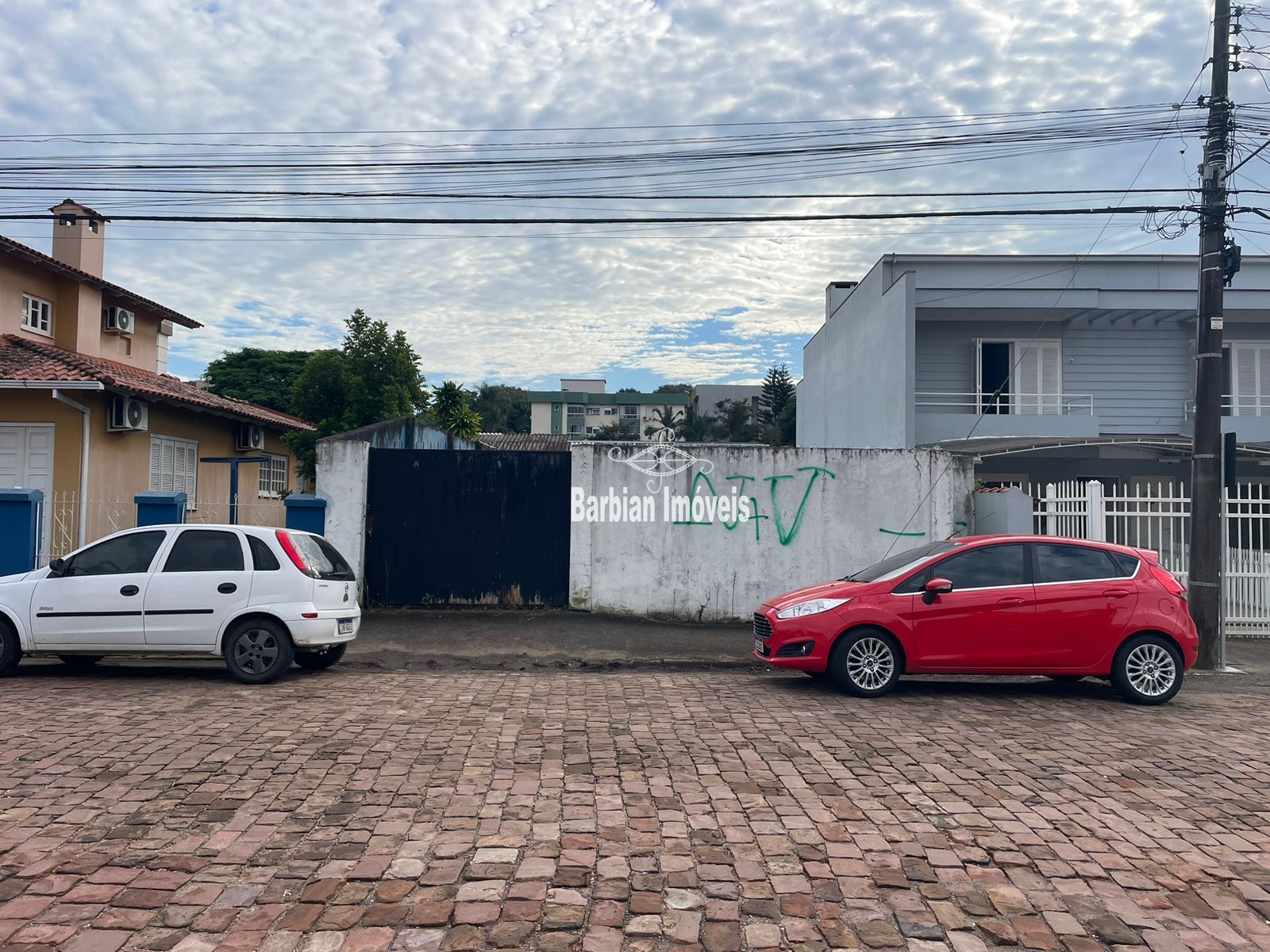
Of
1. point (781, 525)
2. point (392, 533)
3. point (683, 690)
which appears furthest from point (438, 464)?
point (683, 690)

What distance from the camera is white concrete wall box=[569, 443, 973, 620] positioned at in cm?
1273

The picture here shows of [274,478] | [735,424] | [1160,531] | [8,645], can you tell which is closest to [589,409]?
[735,424]

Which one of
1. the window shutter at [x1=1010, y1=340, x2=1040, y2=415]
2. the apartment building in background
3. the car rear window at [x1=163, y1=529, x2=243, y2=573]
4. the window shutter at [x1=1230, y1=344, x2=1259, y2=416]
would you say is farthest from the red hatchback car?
the apartment building in background

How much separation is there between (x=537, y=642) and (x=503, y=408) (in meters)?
63.1

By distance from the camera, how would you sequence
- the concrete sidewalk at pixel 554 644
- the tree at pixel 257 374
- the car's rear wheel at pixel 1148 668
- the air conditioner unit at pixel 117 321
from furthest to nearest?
the tree at pixel 257 374
the air conditioner unit at pixel 117 321
the concrete sidewalk at pixel 554 644
the car's rear wheel at pixel 1148 668

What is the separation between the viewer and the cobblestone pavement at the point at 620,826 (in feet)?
12.6

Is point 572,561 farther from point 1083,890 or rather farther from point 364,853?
point 1083,890

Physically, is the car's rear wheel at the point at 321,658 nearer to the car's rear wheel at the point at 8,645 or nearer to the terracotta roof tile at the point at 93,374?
the car's rear wheel at the point at 8,645

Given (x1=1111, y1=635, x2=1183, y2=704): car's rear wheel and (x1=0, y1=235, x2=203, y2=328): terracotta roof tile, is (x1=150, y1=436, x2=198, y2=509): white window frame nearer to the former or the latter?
(x1=0, y1=235, x2=203, y2=328): terracotta roof tile

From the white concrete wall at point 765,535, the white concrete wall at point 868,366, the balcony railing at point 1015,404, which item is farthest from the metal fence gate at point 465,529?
the balcony railing at point 1015,404

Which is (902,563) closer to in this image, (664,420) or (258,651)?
(258,651)

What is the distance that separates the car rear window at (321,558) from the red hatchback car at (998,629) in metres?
4.42

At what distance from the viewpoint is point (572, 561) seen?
12.8m

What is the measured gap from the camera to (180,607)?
28.3 ft
